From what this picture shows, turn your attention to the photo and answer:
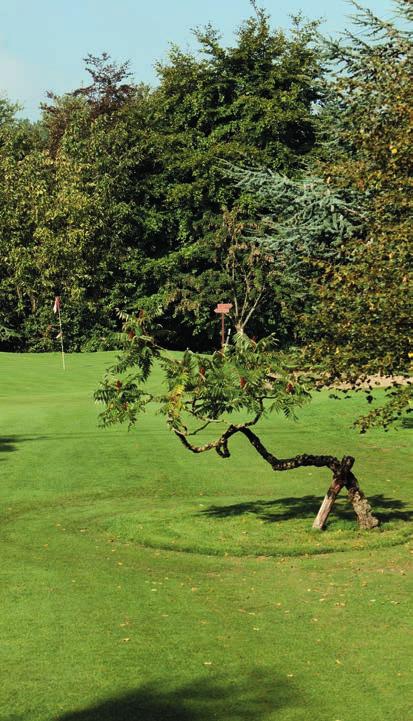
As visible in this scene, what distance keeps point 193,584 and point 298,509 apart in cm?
684

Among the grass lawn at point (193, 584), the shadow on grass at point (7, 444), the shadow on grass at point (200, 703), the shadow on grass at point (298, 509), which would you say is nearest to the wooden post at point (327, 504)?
the grass lawn at point (193, 584)

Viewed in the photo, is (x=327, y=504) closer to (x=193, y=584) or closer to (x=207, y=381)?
(x=207, y=381)

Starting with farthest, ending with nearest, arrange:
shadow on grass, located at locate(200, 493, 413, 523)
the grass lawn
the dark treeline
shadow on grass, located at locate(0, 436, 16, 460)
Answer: the dark treeline → shadow on grass, located at locate(0, 436, 16, 460) → shadow on grass, located at locate(200, 493, 413, 523) → the grass lawn

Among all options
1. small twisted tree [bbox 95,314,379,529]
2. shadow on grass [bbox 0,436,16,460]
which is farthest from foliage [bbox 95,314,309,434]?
shadow on grass [bbox 0,436,16,460]

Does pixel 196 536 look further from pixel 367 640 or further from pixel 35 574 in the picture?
pixel 367 640

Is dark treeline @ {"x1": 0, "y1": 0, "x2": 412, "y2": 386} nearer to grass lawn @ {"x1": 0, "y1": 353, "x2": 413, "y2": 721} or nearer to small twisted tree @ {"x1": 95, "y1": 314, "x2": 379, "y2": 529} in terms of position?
grass lawn @ {"x1": 0, "y1": 353, "x2": 413, "y2": 721}

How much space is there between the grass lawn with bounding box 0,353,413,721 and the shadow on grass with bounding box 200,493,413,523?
0.23 ft

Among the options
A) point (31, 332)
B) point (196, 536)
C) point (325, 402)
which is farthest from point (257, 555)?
point (31, 332)

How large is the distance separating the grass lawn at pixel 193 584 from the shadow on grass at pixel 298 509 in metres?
0.07

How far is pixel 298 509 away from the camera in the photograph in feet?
73.6

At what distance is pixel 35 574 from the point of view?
16.1 m

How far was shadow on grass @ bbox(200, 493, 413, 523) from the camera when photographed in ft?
70.5

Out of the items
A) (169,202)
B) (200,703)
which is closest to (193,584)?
(200,703)

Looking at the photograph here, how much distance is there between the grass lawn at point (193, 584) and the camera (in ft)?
34.5
